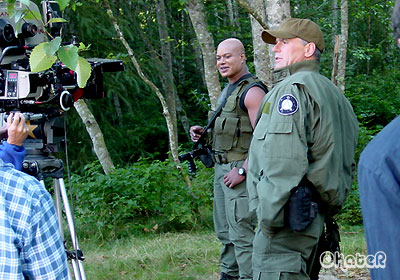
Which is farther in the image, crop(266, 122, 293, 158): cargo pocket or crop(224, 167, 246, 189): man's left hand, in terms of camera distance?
crop(224, 167, 246, 189): man's left hand

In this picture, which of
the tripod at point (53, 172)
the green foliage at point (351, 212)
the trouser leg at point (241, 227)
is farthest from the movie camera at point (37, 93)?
the green foliage at point (351, 212)

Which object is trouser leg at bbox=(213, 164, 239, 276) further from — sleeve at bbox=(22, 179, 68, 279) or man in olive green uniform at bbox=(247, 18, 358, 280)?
sleeve at bbox=(22, 179, 68, 279)

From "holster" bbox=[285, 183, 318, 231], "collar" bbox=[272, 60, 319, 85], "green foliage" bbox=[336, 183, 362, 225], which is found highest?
"collar" bbox=[272, 60, 319, 85]

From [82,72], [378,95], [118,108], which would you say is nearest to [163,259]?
[82,72]

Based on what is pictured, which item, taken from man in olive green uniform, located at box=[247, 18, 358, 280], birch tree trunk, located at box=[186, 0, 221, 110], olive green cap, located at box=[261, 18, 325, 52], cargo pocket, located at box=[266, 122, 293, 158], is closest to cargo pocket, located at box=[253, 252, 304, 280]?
man in olive green uniform, located at box=[247, 18, 358, 280]

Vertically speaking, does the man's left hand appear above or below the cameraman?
below

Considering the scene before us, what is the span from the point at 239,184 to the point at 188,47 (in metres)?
13.5

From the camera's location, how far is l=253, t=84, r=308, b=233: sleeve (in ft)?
8.50

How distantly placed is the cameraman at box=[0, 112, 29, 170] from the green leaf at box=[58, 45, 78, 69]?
2.75ft

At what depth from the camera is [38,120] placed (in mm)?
3418

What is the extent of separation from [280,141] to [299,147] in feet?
0.32

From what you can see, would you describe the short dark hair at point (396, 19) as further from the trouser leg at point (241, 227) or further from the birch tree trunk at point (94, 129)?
the birch tree trunk at point (94, 129)

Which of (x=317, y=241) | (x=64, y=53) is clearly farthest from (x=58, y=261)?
(x=317, y=241)

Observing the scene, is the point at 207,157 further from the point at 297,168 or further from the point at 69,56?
the point at 69,56
